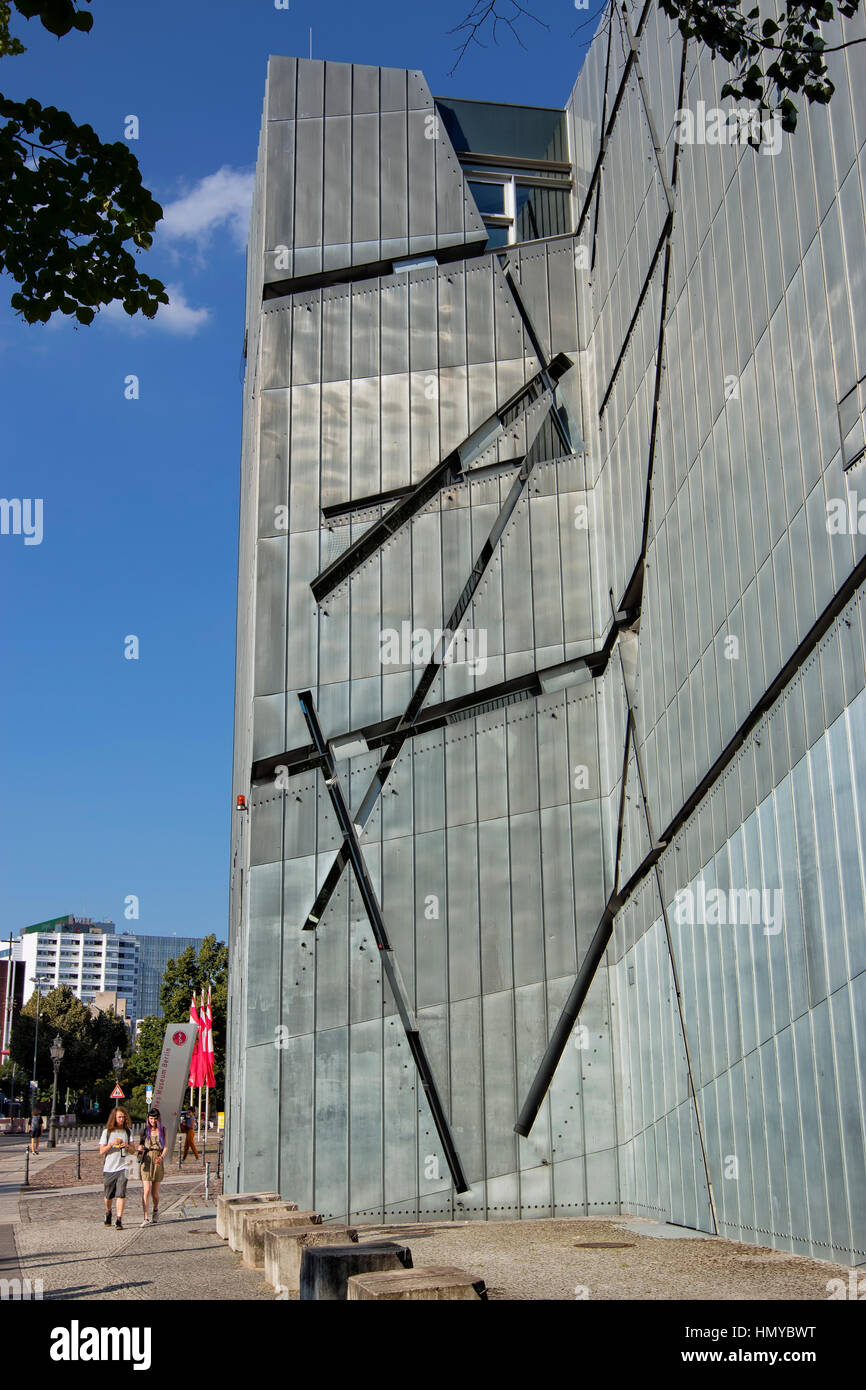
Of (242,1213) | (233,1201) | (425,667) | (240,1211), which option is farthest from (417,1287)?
(425,667)

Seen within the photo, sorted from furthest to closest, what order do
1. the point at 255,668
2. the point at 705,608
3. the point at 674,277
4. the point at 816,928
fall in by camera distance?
the point at 255,668
the point at 674,277
the point at 705,608
the point at 816,928

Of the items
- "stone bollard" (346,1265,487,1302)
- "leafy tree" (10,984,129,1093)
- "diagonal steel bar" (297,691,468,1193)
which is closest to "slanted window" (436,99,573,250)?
"diagonal steel bar" (297,691,468,1193)

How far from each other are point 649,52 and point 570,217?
453 cm

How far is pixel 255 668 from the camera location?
17.0 metres

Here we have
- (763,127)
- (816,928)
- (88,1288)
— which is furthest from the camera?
(763,127)

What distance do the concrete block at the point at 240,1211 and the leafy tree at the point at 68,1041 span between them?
7688 centimetres

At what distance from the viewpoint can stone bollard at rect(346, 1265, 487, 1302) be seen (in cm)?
694

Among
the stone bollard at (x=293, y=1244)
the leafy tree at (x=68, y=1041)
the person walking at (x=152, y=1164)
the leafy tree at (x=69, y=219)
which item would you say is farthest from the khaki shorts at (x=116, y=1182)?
the leafy tree at (x=68, y=1041)

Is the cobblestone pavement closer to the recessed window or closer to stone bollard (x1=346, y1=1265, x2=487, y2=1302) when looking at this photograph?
stone bollard (x1=346, y1=1265, x2=487, y2=1302)

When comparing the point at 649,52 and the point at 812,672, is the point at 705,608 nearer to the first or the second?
the point at 812,672

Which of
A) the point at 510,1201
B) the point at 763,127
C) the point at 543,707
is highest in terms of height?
the point at 763,127

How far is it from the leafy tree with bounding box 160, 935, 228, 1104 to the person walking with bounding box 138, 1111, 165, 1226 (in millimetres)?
41321

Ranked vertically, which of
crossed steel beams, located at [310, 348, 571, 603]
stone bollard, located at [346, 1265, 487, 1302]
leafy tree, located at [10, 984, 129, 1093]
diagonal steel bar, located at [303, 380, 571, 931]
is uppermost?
crossed steel beams, located at [310, 348, 571, 603]
